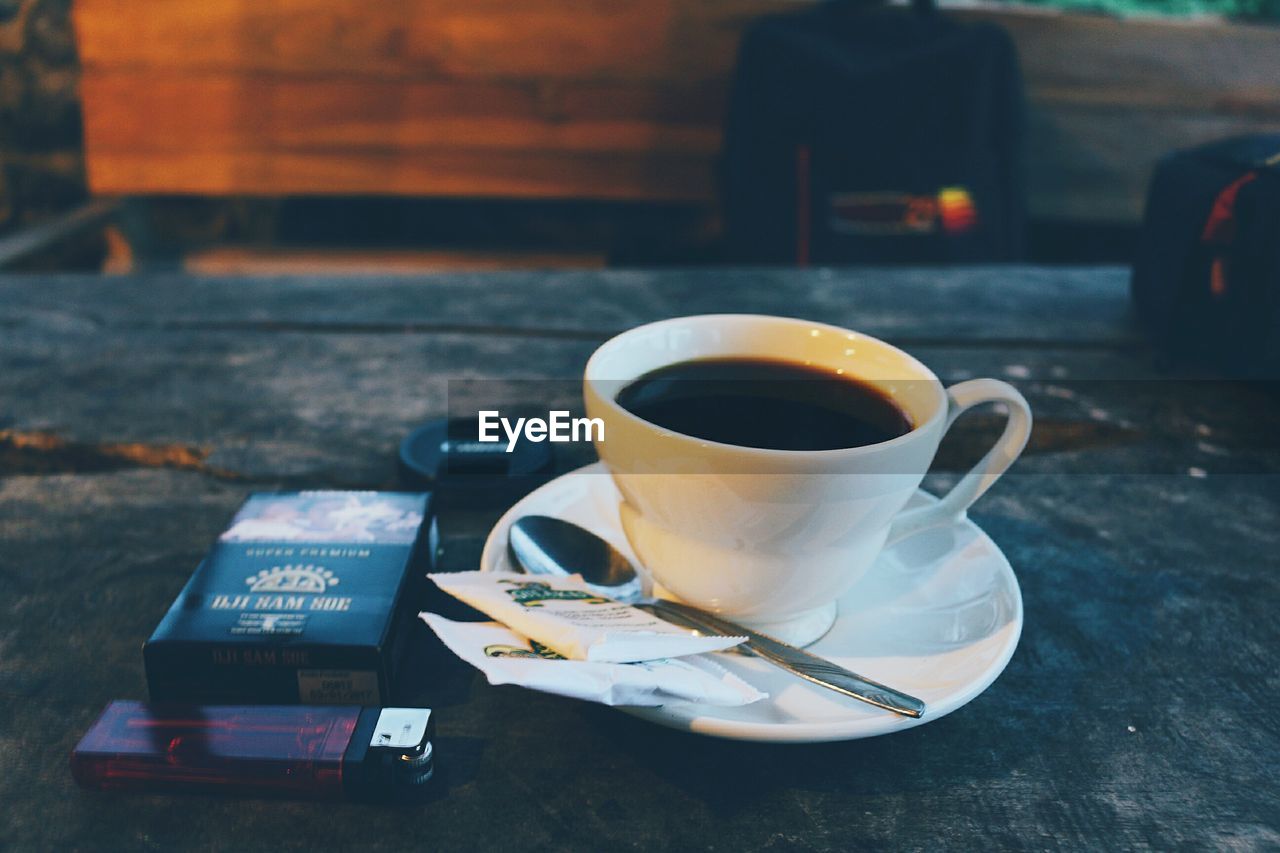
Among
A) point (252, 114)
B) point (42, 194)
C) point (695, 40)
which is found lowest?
point (42, 194)

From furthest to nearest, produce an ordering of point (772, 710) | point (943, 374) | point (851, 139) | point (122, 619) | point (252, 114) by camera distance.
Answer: point (252, 114)
point (851, 139)
point (943, 374)
point (122, 619)
point (772, 710)

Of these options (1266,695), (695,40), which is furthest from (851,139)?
(1266,695)

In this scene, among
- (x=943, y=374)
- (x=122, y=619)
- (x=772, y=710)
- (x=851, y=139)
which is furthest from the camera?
(x=851, y=139)

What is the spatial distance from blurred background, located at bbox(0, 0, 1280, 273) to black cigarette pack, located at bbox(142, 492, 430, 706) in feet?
5.02

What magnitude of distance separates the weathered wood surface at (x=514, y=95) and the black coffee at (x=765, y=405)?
5.78 feet

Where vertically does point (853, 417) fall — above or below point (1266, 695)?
above

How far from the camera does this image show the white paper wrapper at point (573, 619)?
1.55 ft

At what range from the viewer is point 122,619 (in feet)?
1.88

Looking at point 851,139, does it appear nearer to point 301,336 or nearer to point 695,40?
point 695,40

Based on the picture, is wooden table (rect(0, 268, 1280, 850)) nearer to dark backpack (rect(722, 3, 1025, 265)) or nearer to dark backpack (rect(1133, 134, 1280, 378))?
dark backpack (rect(1133, 134, 1280, 378))

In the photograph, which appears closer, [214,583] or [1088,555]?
[214,583]

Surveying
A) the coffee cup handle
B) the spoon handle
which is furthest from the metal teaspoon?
the coffee cup handle

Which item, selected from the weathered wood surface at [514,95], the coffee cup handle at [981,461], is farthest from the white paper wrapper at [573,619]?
the weathered wood surface at [514,95]

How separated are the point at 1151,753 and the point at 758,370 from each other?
0.98 feet
